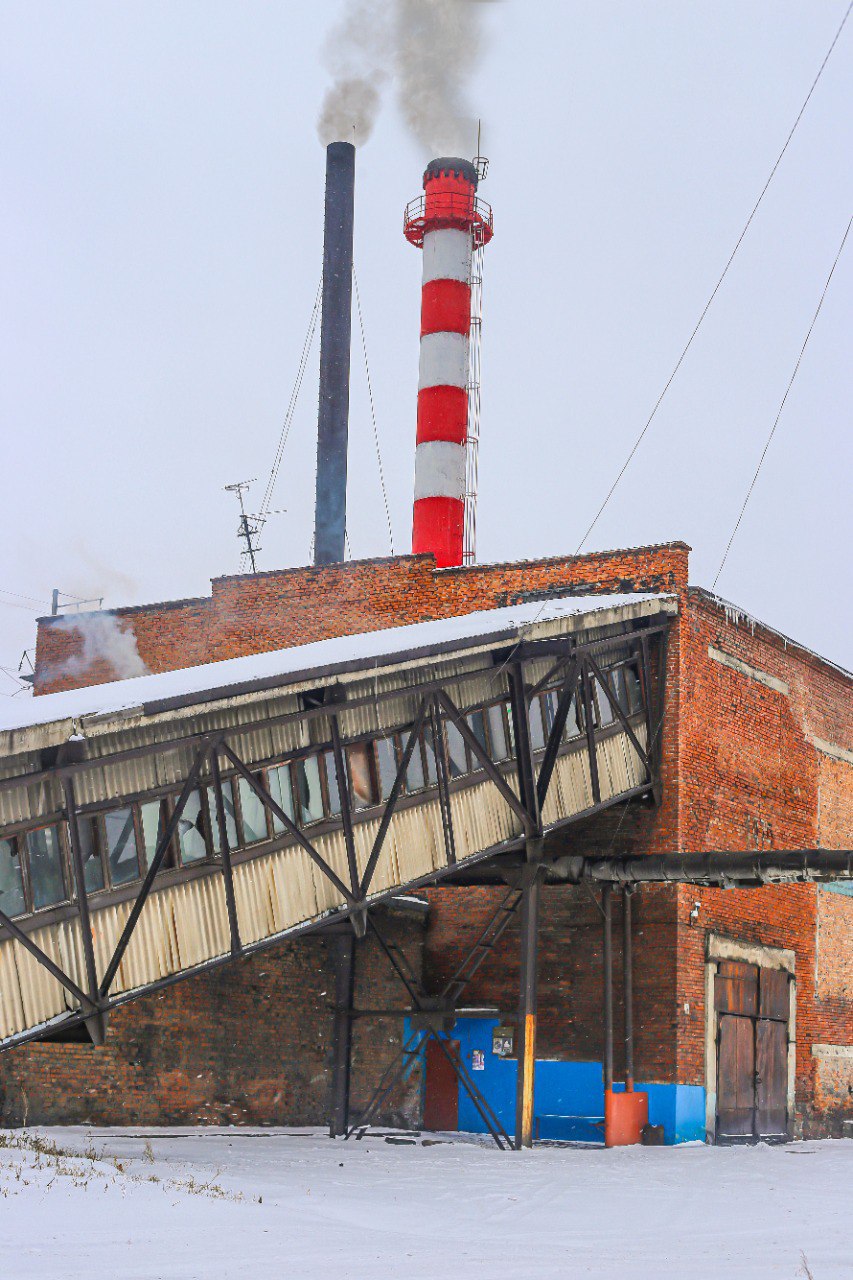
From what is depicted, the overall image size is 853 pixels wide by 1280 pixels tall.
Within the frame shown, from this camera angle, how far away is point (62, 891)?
12789mm

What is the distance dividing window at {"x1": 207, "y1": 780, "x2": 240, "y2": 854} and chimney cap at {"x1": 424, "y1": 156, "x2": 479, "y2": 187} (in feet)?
86.5

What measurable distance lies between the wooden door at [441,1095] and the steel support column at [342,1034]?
149 cm

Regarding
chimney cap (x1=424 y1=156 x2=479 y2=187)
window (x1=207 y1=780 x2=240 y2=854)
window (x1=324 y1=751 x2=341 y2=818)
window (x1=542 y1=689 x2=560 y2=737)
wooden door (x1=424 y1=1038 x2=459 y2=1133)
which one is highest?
chimney cap (x1=424 y1=156 x2=479 y2=187)

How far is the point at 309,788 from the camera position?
1512cm

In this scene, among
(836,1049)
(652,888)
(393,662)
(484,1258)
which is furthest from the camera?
(836,1049)

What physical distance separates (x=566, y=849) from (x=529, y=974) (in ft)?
12.8

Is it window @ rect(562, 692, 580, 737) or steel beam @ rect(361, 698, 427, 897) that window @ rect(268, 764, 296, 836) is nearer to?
steel beam @ rect(361, 698, 427, 897)

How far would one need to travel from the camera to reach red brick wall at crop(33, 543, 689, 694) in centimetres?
2198

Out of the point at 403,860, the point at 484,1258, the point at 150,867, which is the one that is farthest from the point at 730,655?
the point at 484,1258

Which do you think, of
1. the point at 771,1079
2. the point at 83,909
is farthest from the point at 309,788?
the point at 771,1079

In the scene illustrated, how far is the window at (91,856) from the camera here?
508 inches

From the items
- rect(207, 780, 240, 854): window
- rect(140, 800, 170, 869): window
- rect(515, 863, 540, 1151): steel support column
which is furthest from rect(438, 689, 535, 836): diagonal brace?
rect(140, 800, 170, 869): window

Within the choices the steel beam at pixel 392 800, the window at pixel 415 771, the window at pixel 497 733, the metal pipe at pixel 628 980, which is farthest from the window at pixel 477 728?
the metal pipe at pixel 628 980

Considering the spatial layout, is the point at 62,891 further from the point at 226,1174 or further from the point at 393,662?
the point at 393,662
